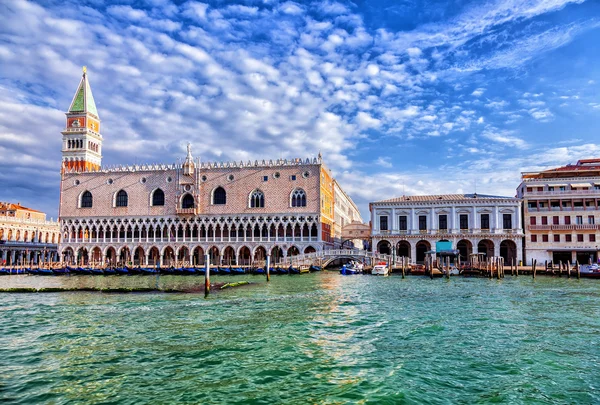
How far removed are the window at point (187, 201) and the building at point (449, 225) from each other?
16.7 m

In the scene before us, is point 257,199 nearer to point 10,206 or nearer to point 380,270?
point 380,270

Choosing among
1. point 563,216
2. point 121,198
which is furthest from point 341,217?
point 563,216

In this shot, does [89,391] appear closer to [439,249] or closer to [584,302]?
[584,302]

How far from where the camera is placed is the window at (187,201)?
4559 cm

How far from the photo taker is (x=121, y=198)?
47.4 metres

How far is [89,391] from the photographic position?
7.43m

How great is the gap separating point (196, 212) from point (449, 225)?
2193 cm

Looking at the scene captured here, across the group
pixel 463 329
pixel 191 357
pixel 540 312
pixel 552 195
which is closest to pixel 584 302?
pixel 540 312

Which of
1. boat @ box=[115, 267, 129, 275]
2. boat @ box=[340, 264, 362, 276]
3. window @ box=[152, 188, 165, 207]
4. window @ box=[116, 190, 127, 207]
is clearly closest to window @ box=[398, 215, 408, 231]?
boat @ box=[340, 264, 362, 276]

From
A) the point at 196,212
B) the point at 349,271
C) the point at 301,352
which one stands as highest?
the point at 196,212

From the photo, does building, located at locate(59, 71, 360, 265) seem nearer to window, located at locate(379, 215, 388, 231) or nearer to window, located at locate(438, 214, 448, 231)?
window, located at locate(379, 215, 388, 231)

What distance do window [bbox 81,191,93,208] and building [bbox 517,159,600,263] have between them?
38.9 meters

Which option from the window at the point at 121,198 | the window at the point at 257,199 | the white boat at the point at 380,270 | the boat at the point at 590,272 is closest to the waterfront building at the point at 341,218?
the window at the point at 257,199

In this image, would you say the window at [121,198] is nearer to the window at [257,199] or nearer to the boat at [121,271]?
the boat at [121,271]
